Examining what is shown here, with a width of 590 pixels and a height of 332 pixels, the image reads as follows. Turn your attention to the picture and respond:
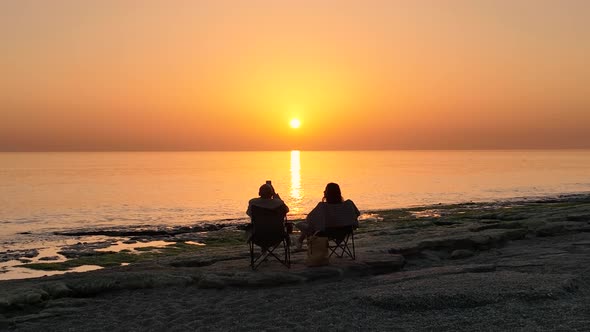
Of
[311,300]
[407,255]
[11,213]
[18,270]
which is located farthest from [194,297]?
[11,213]

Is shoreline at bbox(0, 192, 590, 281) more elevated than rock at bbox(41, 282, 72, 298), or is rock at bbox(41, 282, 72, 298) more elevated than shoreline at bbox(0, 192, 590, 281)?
rock at bbox(41, 282, 72, 298)

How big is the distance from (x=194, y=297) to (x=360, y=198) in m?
52.7

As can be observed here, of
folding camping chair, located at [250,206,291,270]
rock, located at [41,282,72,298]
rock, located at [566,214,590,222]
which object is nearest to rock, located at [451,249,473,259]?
folding camping chair, located at [250,206,291,270]

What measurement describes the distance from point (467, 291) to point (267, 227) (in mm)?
5060

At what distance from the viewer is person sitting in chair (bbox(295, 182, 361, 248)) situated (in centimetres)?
1205

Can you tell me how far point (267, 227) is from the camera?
39.0ft

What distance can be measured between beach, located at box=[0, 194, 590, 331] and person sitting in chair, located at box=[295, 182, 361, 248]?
948 mm

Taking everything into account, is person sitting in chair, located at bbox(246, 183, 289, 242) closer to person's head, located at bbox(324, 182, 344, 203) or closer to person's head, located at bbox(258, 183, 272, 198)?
person's head, located at bbox(258, 183, 272, 198)

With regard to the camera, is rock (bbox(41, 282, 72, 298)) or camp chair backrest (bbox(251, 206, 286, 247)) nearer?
rock (bbox(41, 282, 72, 298))

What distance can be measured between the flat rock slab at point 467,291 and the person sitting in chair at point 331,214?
112 inches

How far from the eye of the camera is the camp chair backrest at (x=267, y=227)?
38.7ft

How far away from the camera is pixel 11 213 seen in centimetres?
4559

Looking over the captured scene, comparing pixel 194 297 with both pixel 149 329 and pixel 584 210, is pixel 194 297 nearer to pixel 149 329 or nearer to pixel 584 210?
pixel 149 329

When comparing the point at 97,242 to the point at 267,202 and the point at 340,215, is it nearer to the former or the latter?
the point at 267,202
